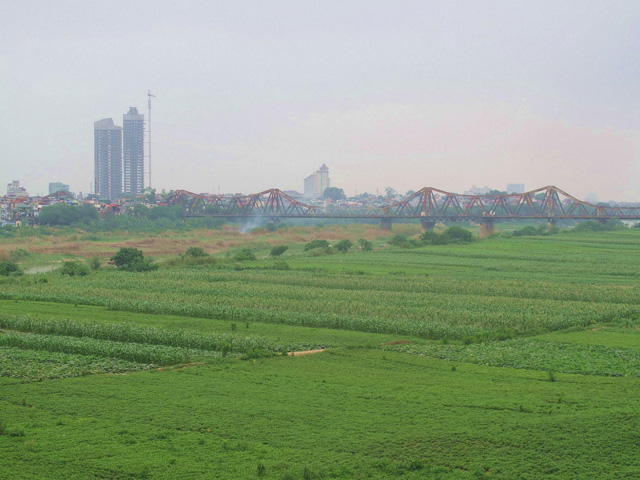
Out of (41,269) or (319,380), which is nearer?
(319,380)

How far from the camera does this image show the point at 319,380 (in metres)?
23.5

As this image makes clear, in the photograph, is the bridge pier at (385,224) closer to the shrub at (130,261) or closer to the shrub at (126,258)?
the shrub at (130,261)

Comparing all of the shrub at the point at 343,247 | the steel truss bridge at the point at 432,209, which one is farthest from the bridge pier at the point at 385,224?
the shrub at the point at 343,247

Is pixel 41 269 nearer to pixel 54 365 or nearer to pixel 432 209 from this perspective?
pixel 54 365

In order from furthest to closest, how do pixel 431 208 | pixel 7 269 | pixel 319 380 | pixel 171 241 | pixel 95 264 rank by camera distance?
pixel 431 208, pixel 171 241, pixel 95 264, pixel 7 269, pixel 319 380

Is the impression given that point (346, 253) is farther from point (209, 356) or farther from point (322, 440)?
point (322, 440)

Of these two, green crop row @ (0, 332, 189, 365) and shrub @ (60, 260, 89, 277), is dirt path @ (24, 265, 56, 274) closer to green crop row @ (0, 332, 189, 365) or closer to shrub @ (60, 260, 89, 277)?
shrub @ (60, 260, 89, 277)

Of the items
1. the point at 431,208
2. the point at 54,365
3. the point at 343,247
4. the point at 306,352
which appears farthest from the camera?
the point at 431,208

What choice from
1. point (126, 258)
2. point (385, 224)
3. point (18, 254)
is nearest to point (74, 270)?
point (126, 258)

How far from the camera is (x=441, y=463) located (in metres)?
16.2

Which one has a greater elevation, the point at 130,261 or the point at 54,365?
the point at 130,261

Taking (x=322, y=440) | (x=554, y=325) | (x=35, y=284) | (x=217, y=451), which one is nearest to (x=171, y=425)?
(x=217, y=451)

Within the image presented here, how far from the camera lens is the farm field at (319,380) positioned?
16.5 metres

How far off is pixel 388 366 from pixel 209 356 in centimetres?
703
